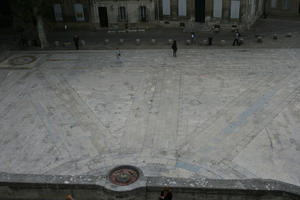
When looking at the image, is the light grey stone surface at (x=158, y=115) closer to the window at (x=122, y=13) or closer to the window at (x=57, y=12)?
the window at (x=122, y=13)

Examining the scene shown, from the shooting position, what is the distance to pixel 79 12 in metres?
33.6

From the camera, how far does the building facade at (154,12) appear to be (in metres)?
31.1

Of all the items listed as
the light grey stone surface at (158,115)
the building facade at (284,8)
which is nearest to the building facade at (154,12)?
the building facade at (284,8)

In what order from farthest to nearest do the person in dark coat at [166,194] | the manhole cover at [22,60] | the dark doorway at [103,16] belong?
the dark doorway at [103,16]
the manhole cover at [22,60]
the person in dark coat at [166,194]

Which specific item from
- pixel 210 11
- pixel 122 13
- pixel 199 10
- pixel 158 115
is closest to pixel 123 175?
pixel 158 115

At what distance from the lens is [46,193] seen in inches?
409

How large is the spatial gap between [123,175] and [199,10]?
23.7 m

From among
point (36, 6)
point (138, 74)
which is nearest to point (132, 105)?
point (138, 74)

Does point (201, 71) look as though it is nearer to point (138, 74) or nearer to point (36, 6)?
point (138, 74)

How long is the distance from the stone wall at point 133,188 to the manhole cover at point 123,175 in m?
0.74

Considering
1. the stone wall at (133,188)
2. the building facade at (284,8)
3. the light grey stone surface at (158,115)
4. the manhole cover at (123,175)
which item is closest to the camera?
the stone wall at (133,188)

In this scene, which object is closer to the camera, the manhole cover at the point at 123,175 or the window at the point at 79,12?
the manhole cover at the point at 123,175

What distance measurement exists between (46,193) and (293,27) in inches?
1133

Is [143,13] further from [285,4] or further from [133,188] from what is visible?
[133,188]
